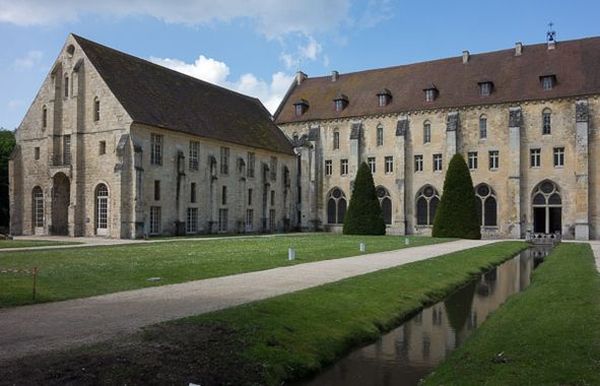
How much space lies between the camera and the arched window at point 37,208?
4119 cm

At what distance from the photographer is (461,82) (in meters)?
51.2

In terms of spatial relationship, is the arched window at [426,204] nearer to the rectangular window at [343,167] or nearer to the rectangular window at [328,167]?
the rectangular window at [343,167]

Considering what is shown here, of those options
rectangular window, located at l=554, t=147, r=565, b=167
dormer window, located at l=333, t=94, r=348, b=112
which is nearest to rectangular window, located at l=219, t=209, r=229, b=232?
dormer window, located at l=333, t=94, r=348, b=112

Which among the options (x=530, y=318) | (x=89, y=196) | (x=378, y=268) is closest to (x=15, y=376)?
(x=530, y=318)

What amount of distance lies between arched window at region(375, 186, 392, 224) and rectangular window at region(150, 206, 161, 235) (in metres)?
21.3

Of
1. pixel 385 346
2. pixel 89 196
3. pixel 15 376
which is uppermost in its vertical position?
pixel 89 196

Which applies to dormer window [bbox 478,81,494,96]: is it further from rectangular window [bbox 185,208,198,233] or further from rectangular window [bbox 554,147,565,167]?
rectangular window [bbox 185,208,198,233]

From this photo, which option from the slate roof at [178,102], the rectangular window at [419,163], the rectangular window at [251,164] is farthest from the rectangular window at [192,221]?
the rectangular window at [419,163]

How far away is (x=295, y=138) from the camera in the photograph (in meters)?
57.7

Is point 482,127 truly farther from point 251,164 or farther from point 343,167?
point 251,164

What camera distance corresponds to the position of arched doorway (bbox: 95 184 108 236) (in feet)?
125

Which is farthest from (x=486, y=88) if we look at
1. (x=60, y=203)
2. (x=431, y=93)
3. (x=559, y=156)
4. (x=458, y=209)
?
(x=60, y=203)

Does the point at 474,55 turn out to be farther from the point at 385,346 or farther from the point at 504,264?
the point at 385,346

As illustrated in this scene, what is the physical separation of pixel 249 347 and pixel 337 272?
9.71 metres
